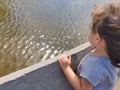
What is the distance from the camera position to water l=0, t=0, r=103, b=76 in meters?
4.18

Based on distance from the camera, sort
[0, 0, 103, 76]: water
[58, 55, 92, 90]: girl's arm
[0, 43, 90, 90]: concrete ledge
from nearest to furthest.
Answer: [0, 43, 90, 90]: concrete ledge → [58, 55, 92, 90]: girl's arm → [0, 0, 103, 76]: water

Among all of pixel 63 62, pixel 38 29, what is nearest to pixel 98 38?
pixel 63 62

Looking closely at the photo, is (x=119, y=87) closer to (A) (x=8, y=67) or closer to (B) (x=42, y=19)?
(A) (x=8, y=67)

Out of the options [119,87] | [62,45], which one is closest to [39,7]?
[62,45]

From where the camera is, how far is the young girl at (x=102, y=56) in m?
1.68

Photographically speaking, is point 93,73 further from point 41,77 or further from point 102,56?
point 41,77

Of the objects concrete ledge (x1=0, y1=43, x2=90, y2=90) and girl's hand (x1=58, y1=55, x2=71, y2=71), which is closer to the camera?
concrete ledge (x1=0, y1=43, x2=90, y2=90)

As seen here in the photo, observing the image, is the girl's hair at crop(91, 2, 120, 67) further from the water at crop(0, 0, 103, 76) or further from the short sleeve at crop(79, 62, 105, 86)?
the water at crop(0, 0, 103, 76)

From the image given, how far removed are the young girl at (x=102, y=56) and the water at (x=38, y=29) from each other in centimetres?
220

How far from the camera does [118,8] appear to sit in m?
1.70

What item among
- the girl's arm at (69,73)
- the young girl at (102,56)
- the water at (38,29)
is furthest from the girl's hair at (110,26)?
the water at (38,29)

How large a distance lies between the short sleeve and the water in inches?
88.1

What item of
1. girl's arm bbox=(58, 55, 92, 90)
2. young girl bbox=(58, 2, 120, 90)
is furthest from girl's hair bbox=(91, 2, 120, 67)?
girl's arm bbox=(58, 55, 92, 90)

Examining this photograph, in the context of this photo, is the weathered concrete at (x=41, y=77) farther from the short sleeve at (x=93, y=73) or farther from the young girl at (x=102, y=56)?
the short sleeve at (x=93, y=73)
